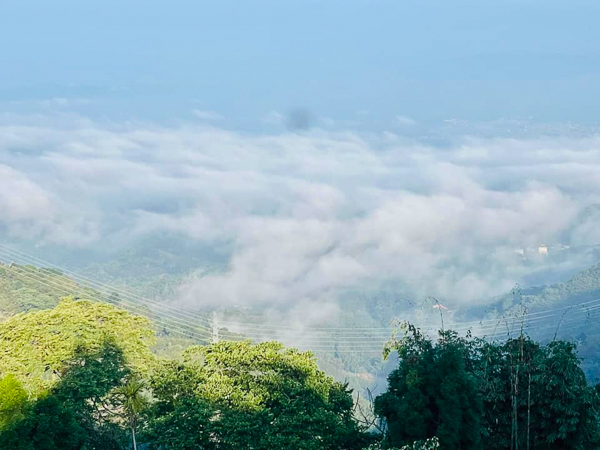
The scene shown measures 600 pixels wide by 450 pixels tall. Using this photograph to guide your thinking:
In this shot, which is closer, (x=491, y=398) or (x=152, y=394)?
(x=491, y=398)

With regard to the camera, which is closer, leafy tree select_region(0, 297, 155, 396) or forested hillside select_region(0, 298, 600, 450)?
forested hillside select_region(0, 298, 600, 450)

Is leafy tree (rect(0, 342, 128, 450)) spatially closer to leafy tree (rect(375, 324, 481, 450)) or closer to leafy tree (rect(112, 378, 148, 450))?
leafy tree (rect(112, 378, 148, 450))

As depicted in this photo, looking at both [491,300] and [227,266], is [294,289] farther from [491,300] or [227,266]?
[491,300]

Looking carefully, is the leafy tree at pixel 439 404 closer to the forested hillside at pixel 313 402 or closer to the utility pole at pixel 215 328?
the forested hillside at pixel 313 402

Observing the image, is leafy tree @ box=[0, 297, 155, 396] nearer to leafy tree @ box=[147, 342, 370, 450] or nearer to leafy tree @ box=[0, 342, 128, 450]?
leafy tree @ box=[0, 342, 128, 450]

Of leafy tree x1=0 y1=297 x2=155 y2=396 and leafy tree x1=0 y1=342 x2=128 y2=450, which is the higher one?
leafy tree x1=0 y1=297 x2=155 y2=396

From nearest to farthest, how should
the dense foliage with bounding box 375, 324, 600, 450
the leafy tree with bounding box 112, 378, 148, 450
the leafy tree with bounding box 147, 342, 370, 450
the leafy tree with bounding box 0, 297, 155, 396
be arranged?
1. the dense foliage with bounding box 375, 324, 600, 450
2. the leafy tree with bounding box 147, 342, 370, 450
3. the leafy tree with bounding box 112, 378, 148, 450
4. the leafy tree with bounding box 0, 297, 155, 396

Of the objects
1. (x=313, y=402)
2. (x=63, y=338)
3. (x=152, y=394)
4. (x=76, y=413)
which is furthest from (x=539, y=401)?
(x=63, y=338)

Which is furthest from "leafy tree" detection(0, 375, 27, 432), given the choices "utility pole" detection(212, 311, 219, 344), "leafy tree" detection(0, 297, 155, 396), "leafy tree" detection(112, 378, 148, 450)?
"utility pole" detection(212, 311, 219, 344)

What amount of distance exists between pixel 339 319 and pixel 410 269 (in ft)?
94.5

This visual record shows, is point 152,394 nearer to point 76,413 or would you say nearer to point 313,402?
point 76,413

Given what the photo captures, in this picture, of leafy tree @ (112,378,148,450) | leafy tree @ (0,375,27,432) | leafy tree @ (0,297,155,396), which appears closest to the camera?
leafy tree @ (0,375,27,432)

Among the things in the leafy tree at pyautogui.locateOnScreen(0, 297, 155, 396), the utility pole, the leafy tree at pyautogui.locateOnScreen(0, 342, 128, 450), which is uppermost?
the utility pole

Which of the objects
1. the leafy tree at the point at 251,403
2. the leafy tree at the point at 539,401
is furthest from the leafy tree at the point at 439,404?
the leafy tree at the point at 251,403
